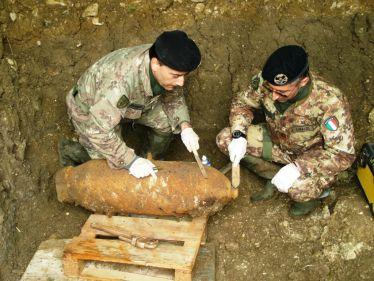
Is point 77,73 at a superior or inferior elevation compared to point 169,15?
inferior

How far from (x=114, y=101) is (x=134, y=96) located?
0.73 ft

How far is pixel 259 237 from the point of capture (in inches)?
132

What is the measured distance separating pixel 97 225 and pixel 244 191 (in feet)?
4.48

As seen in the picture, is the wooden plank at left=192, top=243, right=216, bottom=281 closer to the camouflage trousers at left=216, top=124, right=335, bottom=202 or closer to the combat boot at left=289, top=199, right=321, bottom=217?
the combat boot at left=289, top=199, right=321, bottom=217

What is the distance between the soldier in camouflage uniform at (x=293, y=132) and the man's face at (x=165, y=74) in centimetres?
60

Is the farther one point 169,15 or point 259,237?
point 169,15

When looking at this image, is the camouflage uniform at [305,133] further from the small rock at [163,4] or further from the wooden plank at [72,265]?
the wooden plank at [72,265]

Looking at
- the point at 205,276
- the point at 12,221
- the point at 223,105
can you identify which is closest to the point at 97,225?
the point at 12,221

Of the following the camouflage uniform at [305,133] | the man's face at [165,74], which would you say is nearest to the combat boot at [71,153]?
the man's face at [165,74]

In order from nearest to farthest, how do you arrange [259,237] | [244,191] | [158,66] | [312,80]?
[158,66] < [312,80] < [259,237] < [244,191]

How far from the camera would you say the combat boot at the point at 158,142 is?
372 cm

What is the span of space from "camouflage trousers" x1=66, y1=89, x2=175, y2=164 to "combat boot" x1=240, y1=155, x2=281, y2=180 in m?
0.68

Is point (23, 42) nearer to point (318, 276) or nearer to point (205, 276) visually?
point (205, 276)

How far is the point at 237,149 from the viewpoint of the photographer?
3.32 meters
